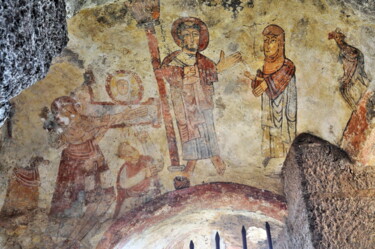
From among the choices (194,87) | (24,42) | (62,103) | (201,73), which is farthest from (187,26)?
(24,42)

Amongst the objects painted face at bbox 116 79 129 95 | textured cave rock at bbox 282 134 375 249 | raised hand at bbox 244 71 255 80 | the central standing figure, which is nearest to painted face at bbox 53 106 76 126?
painted face at bbox 116 79 129 95

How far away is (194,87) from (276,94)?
92 cm

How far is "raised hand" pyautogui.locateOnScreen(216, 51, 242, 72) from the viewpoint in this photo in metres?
4.52

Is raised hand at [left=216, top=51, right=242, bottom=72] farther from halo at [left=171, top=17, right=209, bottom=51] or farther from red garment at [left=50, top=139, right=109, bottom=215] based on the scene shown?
red garment at [left=50, top=139, right=109, bottom=215]

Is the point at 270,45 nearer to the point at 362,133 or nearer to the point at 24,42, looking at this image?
the point at 362,133

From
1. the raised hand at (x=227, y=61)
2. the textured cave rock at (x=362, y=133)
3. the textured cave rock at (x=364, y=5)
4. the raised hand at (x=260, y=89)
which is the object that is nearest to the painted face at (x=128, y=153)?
the raised hand at (x=227, y=61)

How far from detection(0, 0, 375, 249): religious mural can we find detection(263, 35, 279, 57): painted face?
0.03 ft

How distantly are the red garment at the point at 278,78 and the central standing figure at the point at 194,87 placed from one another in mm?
377

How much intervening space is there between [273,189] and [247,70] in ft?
5.02

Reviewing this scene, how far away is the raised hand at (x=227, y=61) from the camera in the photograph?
4.52 metres

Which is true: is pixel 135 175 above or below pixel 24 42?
above

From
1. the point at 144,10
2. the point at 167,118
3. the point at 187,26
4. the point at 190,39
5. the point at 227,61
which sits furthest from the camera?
the point at 167,118

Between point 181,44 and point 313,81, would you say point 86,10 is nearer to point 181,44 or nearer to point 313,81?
point 181,44

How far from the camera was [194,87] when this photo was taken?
4777 mm
